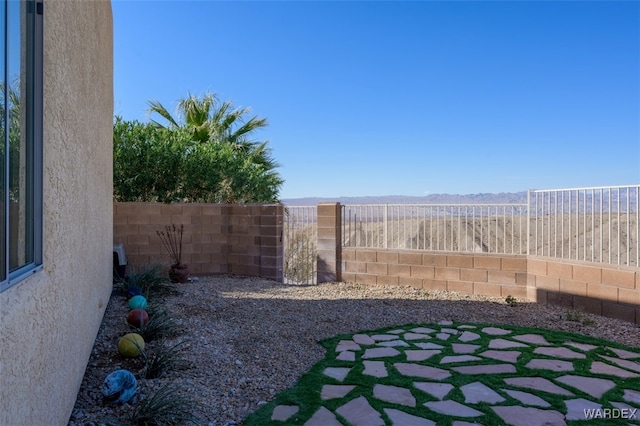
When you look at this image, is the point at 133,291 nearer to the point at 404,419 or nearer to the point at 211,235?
the point at 211,235

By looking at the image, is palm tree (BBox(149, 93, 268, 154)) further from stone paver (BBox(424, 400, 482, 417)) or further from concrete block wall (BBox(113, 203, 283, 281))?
stone paver (BBox(424, 400, 482, 417))

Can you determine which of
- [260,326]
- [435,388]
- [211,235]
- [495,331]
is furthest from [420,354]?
[211,235]

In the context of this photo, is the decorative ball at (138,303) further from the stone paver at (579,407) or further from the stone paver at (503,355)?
the stone paver at (579,407)

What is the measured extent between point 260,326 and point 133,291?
7.13 feet

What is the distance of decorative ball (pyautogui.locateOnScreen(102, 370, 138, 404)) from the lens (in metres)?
2.97

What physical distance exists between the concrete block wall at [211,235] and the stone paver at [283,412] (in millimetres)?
5784

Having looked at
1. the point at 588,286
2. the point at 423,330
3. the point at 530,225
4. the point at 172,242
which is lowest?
the point at 423,330

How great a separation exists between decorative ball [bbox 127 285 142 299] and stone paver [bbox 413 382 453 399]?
426 cm

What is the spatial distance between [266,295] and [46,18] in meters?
5.67

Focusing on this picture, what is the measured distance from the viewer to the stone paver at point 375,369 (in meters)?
3.85

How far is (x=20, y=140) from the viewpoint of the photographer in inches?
75.8

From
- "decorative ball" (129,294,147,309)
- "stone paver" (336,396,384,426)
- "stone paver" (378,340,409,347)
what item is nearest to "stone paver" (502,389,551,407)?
"stone paver" (336,396,384,426)

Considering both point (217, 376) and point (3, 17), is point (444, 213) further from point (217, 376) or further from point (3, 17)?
point (3, 17)

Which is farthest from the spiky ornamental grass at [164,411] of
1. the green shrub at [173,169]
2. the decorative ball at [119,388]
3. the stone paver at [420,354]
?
the green shrub at [173,169]
